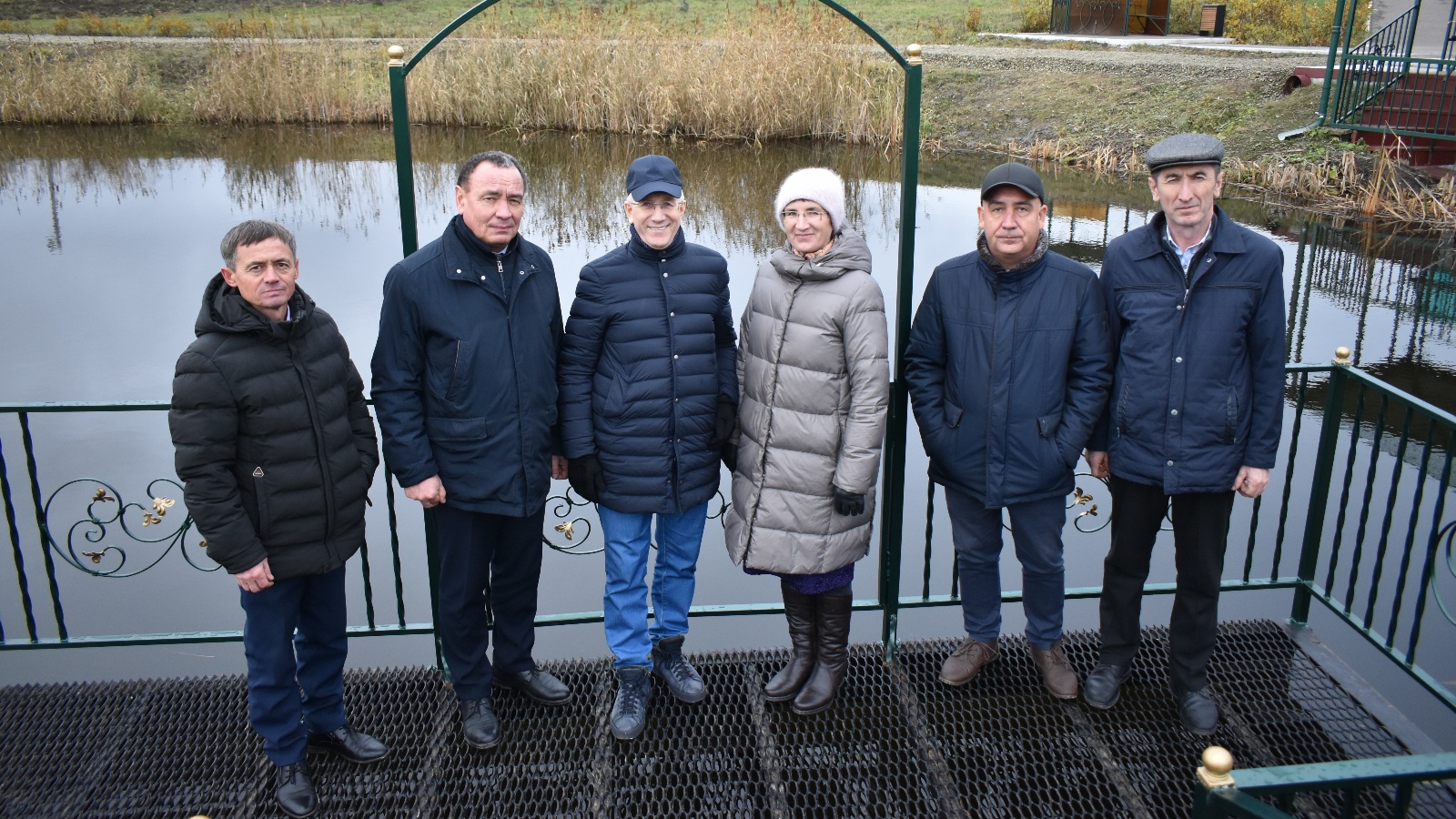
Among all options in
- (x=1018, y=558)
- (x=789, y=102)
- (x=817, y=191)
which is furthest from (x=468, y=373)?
(x=789, y=102)

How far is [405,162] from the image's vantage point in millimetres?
2969

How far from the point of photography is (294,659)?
2.72 m

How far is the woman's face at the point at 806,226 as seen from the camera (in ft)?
9.04

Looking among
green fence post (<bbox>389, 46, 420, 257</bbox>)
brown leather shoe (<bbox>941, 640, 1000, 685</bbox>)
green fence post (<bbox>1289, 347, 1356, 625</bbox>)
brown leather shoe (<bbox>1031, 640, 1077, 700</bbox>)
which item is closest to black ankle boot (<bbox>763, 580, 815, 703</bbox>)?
brown leather shoe (<bbox>941, 640, 1000, 685</bbox>)

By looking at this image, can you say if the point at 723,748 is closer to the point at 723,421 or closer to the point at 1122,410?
the point at 723,421

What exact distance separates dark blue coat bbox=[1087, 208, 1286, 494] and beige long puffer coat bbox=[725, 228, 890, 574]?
0.70 meters

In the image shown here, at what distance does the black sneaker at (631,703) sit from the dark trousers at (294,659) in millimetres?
771

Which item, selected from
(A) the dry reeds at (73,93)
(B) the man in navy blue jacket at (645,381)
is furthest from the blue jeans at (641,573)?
(A) the dry reeds at (73,93)

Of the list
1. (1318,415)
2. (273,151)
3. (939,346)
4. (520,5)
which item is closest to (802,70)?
(273,151)

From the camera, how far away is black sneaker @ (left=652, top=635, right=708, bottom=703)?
316 cm

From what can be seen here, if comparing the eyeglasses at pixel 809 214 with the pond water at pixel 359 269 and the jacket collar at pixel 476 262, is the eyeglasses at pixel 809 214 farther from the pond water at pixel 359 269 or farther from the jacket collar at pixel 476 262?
the pond water at pixel 359 269

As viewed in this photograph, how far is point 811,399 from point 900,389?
0.56 m

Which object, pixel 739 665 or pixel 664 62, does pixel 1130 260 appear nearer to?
pixel 739 665

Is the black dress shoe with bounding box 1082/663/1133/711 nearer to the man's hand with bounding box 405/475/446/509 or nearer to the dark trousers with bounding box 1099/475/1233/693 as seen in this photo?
the dark trousers with bounding box 1099/475/1233/693
